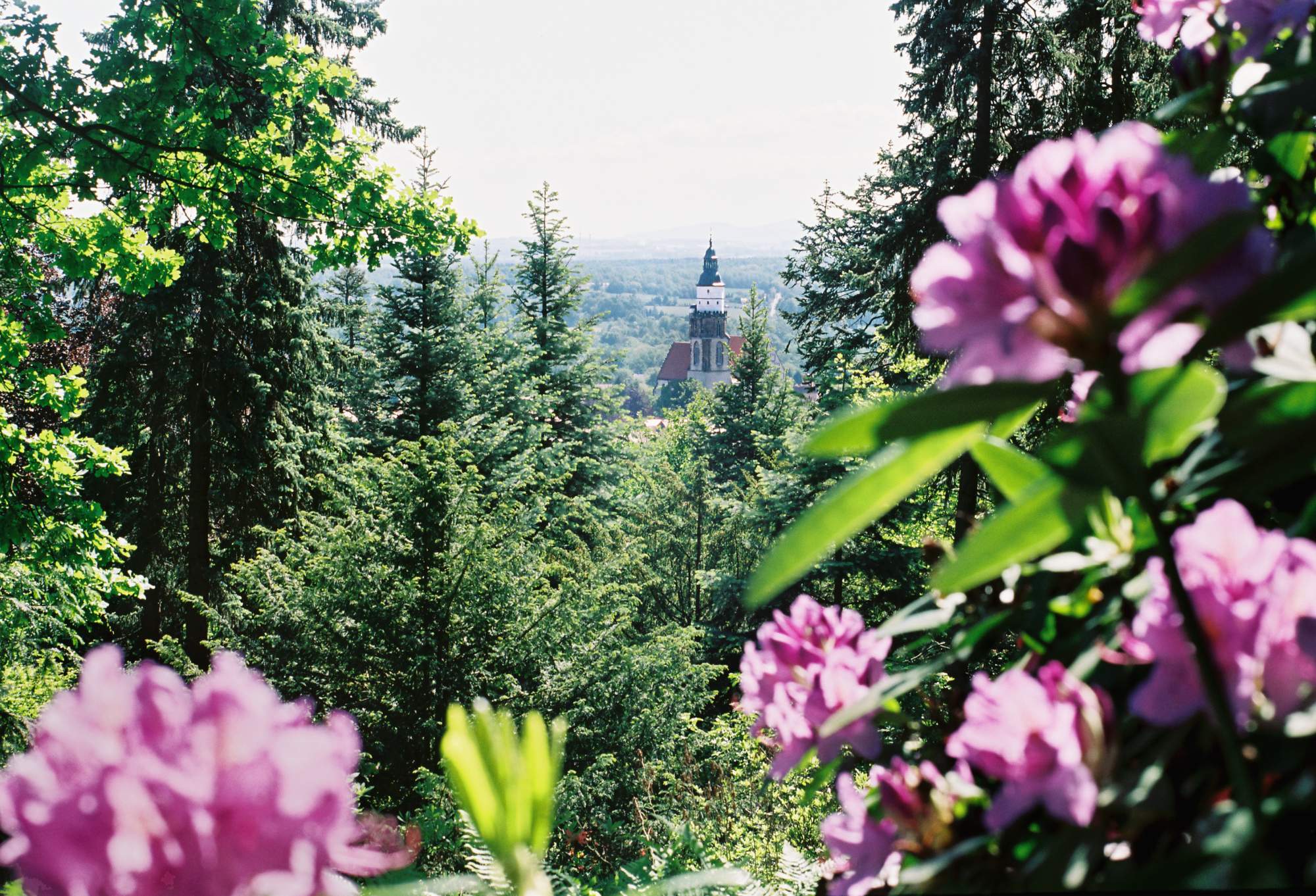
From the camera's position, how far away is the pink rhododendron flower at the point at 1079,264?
36 centimetres

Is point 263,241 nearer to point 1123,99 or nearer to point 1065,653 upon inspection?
point 1123,99

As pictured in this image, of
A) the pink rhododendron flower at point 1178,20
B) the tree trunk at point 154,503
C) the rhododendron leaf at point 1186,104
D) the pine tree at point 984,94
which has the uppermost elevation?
the pine tree at point 984,94

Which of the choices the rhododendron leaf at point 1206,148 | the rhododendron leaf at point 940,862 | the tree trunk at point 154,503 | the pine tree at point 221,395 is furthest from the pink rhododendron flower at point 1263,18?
the tree trunk at point 154,503

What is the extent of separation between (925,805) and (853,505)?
0.28 meters

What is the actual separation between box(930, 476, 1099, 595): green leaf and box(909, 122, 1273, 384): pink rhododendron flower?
0.08 metres

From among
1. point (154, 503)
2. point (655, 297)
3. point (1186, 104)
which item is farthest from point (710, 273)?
point (1186, 104)

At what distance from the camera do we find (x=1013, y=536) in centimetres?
43

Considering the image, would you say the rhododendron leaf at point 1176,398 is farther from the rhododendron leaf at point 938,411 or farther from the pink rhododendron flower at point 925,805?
the pink rhododendron flower at point 925,805

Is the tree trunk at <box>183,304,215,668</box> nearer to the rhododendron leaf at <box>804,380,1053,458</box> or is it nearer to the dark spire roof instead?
the rhododendron leaf at <box>804,380,1053,458</box>

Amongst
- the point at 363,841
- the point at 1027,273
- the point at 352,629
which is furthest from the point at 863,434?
the point at 352,629

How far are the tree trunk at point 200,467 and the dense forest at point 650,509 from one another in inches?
1.6

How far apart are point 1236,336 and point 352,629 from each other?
238 inches

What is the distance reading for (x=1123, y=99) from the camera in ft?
23.5

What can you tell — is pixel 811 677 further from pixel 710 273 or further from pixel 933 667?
pixel 710 273
